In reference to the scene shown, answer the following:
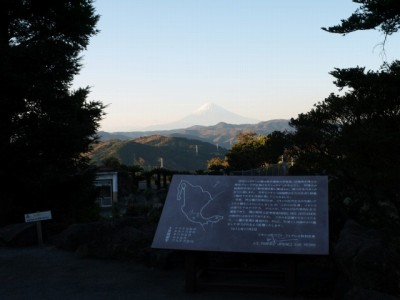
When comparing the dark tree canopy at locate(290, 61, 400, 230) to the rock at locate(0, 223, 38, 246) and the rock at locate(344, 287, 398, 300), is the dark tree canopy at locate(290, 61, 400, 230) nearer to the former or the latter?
the rock at locate(344, 287, 398, 300)

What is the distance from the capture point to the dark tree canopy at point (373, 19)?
8.48m

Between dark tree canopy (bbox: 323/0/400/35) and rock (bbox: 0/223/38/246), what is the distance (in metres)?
→ 8.52

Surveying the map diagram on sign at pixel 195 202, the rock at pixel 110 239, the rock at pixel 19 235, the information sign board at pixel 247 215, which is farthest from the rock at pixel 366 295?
the rock at pixel 19 235

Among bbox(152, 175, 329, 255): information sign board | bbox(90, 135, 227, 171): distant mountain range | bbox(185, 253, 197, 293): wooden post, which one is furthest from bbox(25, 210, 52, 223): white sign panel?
bbox(90, 135, 227, 171): distant mountain range

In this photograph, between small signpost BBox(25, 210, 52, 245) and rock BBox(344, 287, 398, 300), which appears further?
small signpost BBox(25, 210, 52, 245)

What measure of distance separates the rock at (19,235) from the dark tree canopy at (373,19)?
28.0 feet

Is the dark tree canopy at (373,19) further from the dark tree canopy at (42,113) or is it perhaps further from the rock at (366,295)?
the dark tree canopy at (42,113)

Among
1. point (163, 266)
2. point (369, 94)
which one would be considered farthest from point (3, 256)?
point (369, 94)

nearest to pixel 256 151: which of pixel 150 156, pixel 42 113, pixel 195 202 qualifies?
pixel 42 113

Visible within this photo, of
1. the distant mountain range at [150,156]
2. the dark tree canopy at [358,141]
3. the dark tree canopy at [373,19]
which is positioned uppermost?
the dark tree canopy at [373,19]

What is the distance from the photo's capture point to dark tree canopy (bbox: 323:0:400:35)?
8.48m

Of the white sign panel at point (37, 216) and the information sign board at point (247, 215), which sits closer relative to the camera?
the information sign board at point (247, 215)

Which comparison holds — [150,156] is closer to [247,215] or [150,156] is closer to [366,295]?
[247,215]

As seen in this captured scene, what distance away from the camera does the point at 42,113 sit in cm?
1525
